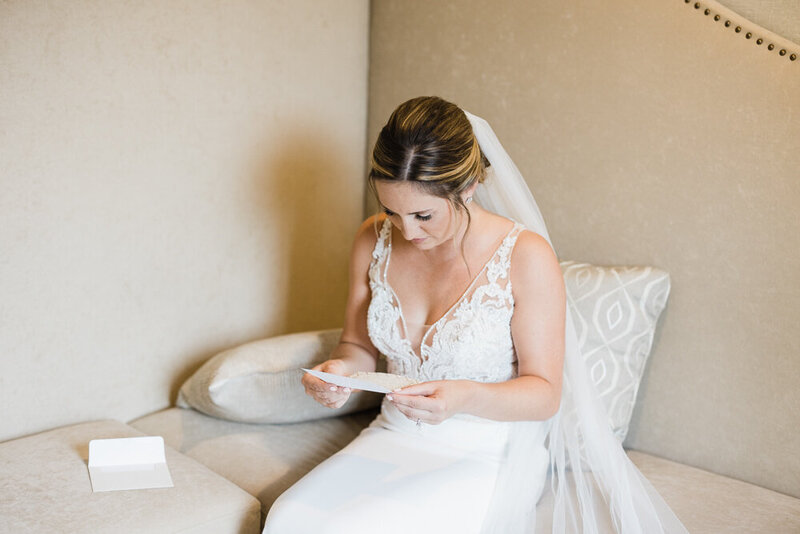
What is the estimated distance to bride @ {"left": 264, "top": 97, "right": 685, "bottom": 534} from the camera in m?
1.66

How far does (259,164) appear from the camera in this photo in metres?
2.55

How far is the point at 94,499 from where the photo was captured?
1.72 metres

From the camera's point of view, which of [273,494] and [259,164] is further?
[259,164]

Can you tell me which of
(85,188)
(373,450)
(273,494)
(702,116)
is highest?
(702,116)

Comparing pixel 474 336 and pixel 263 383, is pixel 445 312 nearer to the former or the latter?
pixel 474 336

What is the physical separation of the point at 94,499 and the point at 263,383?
2.01 feet

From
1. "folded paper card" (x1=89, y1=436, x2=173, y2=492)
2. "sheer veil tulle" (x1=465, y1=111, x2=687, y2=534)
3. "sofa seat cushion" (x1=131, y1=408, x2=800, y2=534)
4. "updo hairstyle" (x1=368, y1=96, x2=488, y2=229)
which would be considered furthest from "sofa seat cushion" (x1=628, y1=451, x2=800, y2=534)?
"folded paper card" (x1=89, y1=436, x2=173, y2=492)

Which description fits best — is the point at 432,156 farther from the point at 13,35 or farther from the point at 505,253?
the point at 13,35

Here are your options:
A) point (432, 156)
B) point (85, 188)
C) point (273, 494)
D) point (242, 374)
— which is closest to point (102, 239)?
point (85, 188)

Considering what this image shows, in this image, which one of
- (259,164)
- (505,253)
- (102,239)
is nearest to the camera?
(505,253)

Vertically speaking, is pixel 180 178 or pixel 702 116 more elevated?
pixel 702 116

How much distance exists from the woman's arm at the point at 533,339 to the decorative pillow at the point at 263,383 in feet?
2.43

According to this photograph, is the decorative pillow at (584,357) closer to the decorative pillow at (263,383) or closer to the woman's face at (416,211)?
the decorative pillow at (263,383)

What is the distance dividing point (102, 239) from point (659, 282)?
1.63 meters
